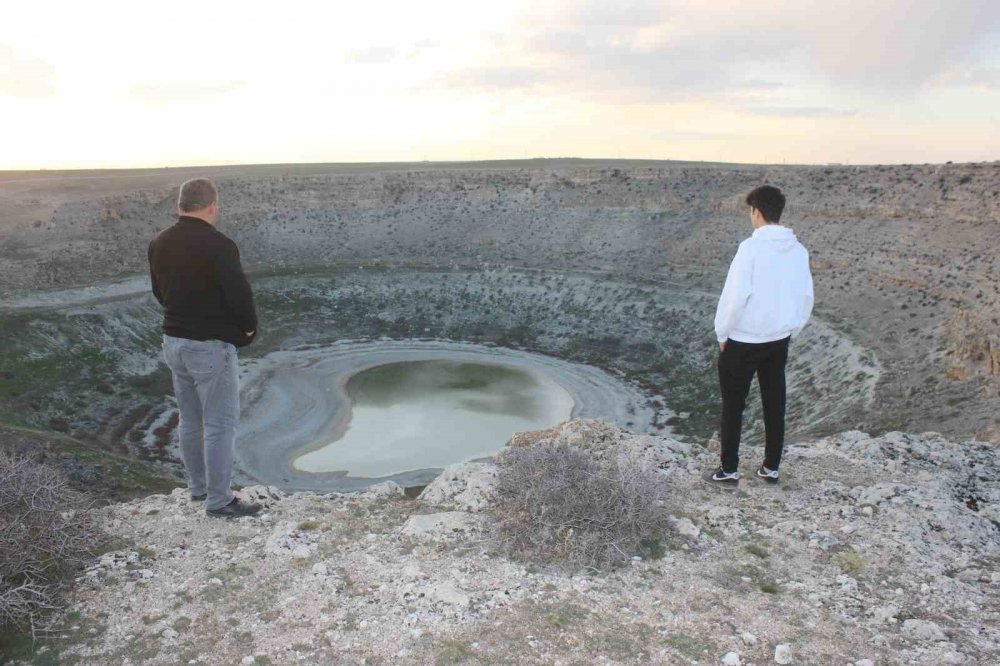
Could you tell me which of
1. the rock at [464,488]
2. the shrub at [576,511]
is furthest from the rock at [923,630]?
the rock at [464,488]

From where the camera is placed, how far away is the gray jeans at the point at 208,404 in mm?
5496

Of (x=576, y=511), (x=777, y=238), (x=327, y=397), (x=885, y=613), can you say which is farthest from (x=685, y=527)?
(x=327, y=397)

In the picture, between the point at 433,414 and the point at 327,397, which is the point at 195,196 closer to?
the point at 433,414

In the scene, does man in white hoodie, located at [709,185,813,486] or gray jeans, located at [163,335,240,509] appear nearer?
gray jeans, located at [163,335,240,509]

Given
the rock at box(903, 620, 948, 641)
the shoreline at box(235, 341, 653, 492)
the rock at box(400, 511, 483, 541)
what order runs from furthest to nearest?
the shoreline at box(235, 341, 653, 492), the rock at box(400, 511, 483, 541), the rock at box(903, 620, 948, 641)

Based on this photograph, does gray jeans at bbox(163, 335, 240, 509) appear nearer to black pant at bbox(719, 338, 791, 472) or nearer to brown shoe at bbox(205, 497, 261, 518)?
brown shoe at bbox(205, 497, 261, 518)

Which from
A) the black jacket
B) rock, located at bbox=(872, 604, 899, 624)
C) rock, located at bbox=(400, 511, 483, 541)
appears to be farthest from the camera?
rock, located at bbox=(400, 511, 483, 541)

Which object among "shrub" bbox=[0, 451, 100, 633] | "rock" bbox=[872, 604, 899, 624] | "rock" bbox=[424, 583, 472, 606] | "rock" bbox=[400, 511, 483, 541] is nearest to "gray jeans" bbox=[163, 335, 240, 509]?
"shrub" bbox=[0, 451, 100, 633]

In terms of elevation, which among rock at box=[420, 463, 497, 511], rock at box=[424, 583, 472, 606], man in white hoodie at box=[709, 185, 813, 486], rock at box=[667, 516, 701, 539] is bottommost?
rock at box=[420, 463, 497, 511]

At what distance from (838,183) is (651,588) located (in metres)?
35.6

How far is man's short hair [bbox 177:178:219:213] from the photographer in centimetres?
541

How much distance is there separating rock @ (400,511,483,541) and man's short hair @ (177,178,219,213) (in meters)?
3.47

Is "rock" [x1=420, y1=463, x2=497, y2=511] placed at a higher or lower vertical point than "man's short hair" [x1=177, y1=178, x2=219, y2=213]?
lower

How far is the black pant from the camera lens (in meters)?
5.93
